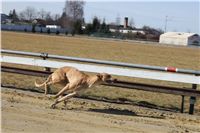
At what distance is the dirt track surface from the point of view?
827 centimetres

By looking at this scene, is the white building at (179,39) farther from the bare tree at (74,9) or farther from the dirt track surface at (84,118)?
the dirt track surface at (84,118)

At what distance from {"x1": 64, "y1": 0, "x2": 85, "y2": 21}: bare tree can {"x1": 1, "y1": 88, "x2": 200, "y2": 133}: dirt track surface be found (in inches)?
5825

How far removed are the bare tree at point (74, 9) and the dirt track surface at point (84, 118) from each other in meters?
148

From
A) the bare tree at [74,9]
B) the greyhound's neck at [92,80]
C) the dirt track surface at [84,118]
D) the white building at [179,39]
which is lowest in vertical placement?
the white building at [179,39]

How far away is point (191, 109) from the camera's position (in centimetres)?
1100

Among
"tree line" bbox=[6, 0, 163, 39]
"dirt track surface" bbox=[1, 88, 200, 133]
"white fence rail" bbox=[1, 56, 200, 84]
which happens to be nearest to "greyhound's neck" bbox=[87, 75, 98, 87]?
"dirt track surface" bbox=[1, 88, 200, 133]

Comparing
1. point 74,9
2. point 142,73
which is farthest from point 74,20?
point 142,73

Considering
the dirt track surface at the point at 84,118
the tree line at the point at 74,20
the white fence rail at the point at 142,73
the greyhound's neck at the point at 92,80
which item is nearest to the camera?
the dirt track surface at the point at 84,118

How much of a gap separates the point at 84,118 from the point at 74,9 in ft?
505

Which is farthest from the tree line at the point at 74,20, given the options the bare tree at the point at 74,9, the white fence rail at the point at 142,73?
the white fence rail at the point at 142,73

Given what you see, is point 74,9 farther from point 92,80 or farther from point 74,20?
point 92,80

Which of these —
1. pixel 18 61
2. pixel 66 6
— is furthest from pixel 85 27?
pixel 18 61

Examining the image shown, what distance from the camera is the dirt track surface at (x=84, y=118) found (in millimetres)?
8273

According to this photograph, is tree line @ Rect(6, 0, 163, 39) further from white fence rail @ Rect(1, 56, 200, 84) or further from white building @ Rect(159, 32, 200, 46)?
white fence rail @ Rect(1, 56, 200, 84)
